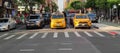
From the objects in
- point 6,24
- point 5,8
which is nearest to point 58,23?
point 6,24

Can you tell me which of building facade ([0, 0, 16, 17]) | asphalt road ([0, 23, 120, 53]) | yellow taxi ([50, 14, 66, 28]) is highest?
building facade ([0, 0, 16, 17])

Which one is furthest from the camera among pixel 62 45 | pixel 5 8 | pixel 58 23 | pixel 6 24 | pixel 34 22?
pixel 5 8

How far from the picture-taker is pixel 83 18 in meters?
40.5

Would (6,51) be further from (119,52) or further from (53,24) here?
(53,24)

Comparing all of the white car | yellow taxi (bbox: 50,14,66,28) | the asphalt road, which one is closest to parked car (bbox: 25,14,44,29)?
yellow taxi (bbox: 50,14,66,28)

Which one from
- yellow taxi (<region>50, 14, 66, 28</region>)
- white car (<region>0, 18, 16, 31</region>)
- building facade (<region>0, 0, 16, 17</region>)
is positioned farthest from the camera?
building facade (<region>0, 0, 16, 17</region>)

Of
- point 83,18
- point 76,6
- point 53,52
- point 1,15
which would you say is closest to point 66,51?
point 53,52

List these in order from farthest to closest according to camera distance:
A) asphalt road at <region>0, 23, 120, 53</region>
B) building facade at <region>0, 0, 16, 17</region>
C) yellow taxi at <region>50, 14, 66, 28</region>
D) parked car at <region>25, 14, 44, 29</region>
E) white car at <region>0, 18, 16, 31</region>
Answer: building facade at <region>0, 0, 16, 17</region>
parked car at <region>25, 14, 44, 29</region>
yellow taxi at <region>50, 14, 66, 28</region>
white car at <region>0, 18, 16, 31</region>
asphalt road at <region>0, 23, 120, 53</region>

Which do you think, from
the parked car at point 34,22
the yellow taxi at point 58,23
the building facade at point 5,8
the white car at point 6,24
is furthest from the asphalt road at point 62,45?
the building facade at point 5,8

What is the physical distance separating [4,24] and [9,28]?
1328mm

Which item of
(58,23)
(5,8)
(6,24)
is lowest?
(58,23)

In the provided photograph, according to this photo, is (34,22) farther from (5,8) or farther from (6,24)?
(5,8)

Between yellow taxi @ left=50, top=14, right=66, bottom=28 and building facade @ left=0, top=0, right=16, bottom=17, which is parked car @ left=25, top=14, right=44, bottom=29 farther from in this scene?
building facade @ left=0, top=0, right=16, bottom=17

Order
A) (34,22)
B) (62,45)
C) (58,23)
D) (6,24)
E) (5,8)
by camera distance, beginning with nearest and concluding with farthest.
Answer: (62,45) → (6,24) → (58,23) → (34,22) → (5,8)
